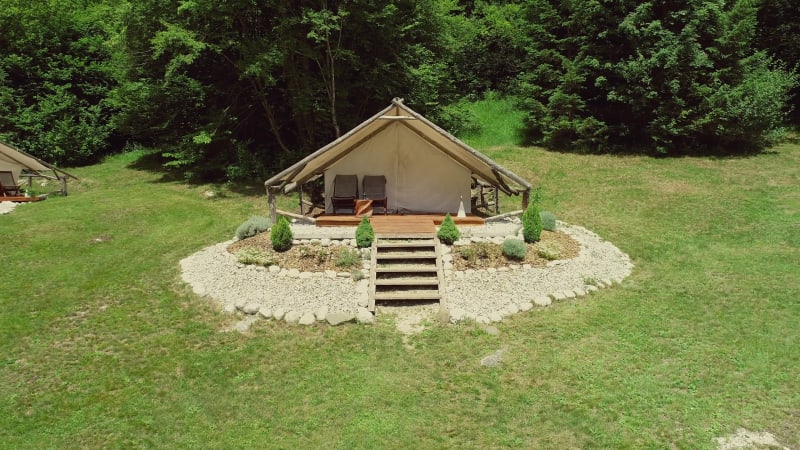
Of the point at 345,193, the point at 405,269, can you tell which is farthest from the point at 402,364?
the point at 345,193

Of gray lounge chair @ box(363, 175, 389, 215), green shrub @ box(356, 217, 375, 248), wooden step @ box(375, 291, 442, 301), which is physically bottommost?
wooden step @ box(375, 291, 442, 301)

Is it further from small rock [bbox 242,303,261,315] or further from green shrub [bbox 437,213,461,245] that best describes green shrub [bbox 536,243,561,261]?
small rock [bbox 242,303,261,315]

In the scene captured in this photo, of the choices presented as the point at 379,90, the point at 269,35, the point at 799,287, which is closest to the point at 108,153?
the point at 269,35

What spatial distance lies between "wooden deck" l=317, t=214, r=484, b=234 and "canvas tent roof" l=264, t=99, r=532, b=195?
156cm

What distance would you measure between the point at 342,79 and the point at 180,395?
18709 millimetres

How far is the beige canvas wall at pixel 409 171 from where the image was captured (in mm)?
15875

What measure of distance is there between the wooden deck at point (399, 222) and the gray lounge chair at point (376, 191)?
1.20 ft

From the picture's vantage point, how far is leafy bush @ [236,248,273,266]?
13.0 meters

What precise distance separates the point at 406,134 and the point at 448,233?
12.9 ft

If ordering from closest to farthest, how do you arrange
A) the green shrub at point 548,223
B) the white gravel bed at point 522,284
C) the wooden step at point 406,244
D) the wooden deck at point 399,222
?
the white gravel bed at point 522,284, the wooden step at point 406,244, the wooden deck at point 399,222, the green shrub at point 548,223

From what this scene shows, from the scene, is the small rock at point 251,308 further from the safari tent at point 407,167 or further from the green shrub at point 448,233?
the green shrub at point 448,233

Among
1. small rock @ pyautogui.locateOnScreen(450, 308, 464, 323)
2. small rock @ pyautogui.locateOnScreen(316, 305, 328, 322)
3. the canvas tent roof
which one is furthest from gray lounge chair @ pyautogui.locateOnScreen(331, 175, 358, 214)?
small rock @ pyautogui.locateOnScreen(450, 308, 464, 323)

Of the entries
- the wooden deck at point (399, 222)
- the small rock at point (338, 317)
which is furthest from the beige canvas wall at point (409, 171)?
the small rock at point (338, 317)

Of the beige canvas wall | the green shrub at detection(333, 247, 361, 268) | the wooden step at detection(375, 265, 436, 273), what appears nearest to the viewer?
the wooden step at detection(375, 265, 436, 273)
